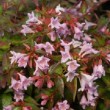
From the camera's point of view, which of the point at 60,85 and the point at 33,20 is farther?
the point at 33,20

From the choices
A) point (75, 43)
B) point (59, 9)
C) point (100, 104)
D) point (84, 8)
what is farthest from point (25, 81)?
point (84, 8)

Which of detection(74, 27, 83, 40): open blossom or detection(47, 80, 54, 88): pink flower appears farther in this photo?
detection(74, 27, 83, 40): open blossom

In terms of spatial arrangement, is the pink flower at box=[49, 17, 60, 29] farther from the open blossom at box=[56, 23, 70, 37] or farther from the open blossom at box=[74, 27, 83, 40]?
the open blossom at box=[74, 27, 83, 40]

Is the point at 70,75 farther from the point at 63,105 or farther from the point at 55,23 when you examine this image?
the point at 55,23

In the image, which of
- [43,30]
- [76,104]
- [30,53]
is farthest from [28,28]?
[76,104]

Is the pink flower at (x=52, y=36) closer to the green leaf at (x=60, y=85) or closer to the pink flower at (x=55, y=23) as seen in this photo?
the pink flower at (x=55, y=23)

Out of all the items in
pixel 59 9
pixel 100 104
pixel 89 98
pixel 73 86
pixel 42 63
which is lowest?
pixel 100 104

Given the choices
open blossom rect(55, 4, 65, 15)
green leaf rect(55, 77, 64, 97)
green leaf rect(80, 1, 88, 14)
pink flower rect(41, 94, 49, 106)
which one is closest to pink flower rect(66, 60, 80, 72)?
green leaf rect(55, 77, 64, 97)

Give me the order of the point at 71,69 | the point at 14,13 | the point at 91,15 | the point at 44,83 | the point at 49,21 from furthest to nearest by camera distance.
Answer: the point at 91,15 < the point at 14,13 < the point at 49,21 < the point at 44,83 < the point at 71,69

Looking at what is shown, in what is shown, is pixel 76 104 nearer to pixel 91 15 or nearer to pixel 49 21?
pixel 49 21
